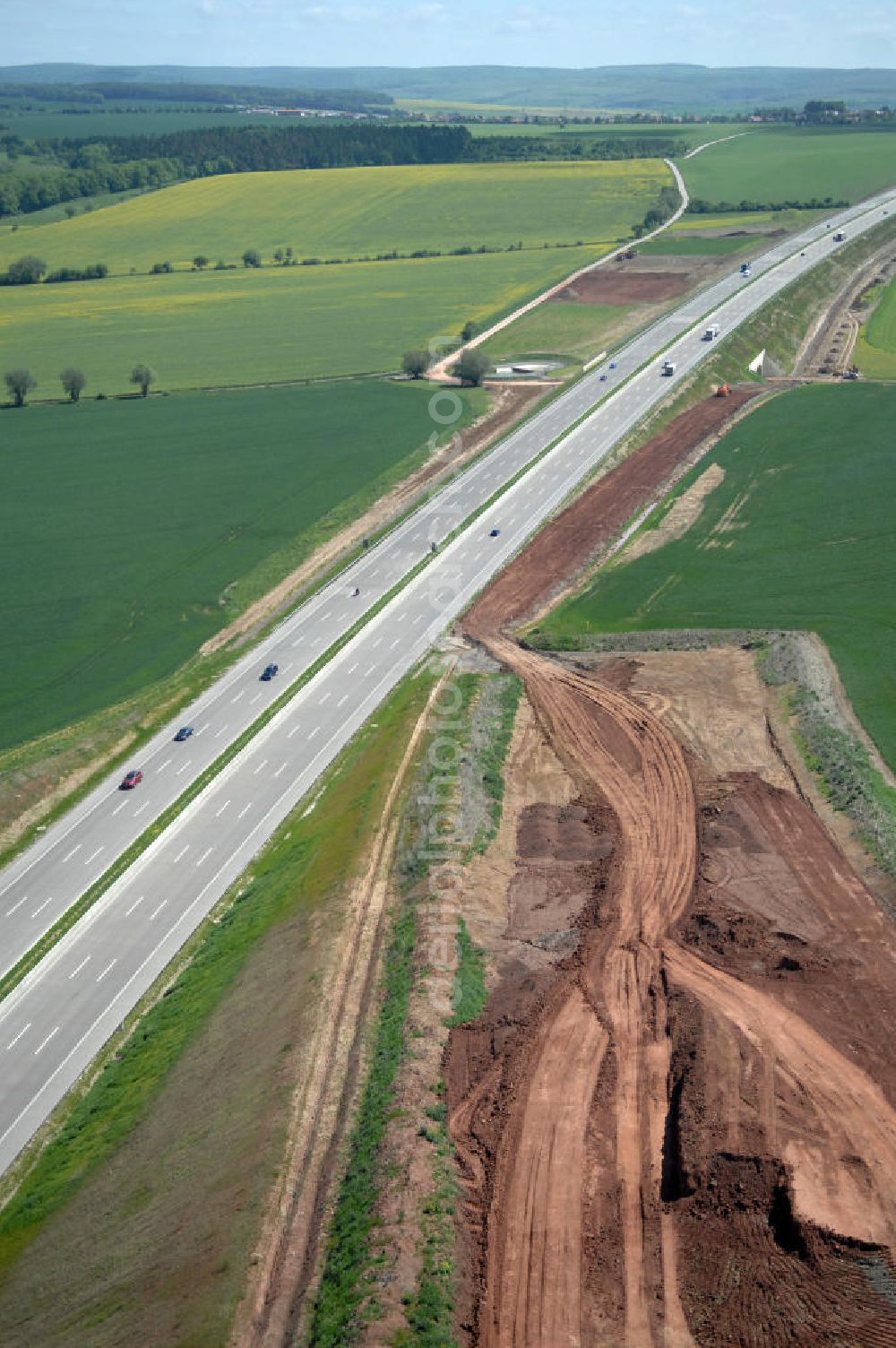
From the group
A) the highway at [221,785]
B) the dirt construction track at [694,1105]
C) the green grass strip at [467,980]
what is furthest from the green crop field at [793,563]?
the green grass strip at [467,980]

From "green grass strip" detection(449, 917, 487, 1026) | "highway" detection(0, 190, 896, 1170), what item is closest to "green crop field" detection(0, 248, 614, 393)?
"highway" detection(0, 190, 896, 1170)

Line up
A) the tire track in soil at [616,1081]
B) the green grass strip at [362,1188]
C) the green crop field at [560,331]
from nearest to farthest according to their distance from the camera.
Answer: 1. the green grass strip at [362,1188]
2. the tire track in soil at [616,1081]
3. the green crop field at [560,331]

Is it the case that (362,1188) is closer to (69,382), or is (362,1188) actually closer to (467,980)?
(467,980)

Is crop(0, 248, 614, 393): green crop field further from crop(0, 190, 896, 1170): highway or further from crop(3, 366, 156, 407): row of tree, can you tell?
crop(0, 190, 896, 1170): highway

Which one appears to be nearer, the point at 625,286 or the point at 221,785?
the point at 221,785

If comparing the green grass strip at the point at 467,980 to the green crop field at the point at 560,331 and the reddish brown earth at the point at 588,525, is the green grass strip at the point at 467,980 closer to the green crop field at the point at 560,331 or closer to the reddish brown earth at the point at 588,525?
the reddish brown earth at the point at 588,525

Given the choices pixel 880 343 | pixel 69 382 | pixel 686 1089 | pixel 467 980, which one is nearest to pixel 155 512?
pixel 69 382

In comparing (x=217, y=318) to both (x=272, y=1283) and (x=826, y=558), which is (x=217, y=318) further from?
(x=272, y=1283)
